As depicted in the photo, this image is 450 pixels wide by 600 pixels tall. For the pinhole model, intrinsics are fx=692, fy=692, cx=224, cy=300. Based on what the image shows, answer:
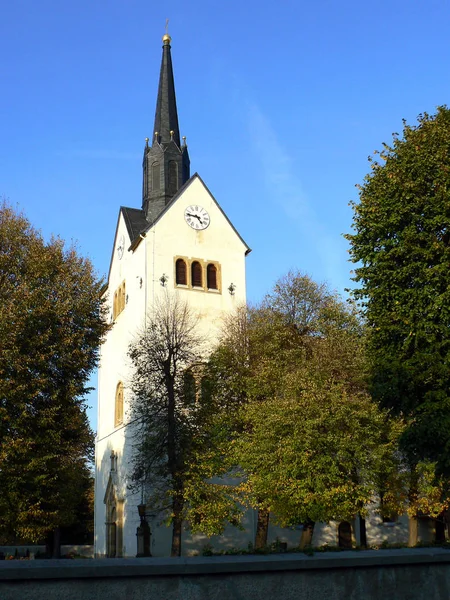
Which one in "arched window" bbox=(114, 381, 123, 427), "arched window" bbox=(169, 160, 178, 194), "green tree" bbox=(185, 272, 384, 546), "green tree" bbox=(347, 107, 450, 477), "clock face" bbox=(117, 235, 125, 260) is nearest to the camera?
"green tree" bbox=(347, 107, 450, 477)

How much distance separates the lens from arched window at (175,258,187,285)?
4228 centimetres

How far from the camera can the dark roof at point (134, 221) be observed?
44.5m

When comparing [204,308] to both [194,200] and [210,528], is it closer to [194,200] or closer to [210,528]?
[194,200]

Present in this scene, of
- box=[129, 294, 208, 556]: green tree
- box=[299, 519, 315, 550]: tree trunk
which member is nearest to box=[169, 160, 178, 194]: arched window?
box=[129, 294, 208, 556]: green tree

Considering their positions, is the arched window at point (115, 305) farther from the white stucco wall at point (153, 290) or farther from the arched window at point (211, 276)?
the arched window at point (211, 276)

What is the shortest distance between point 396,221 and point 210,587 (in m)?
14.5

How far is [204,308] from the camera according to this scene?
137 feet

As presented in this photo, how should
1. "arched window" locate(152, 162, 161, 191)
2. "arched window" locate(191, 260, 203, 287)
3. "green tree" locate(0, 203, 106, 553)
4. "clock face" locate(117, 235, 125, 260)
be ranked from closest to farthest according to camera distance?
"green tree" locate(0, 203, 106, 553) → "arched window" locate(191, 260, 203, 287) → "arched window" locate(152, 162, 161, 191) → "clock face" locate(117, 235, 125, 260)

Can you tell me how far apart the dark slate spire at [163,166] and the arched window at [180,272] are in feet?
13.6

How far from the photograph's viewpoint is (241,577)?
857 cm

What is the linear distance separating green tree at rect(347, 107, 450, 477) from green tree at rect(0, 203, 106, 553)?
1054 cm

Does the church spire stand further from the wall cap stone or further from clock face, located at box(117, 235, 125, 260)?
the wall cap stone

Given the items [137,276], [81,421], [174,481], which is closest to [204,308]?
[137,276]

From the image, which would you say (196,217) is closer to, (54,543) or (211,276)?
(211,276)
